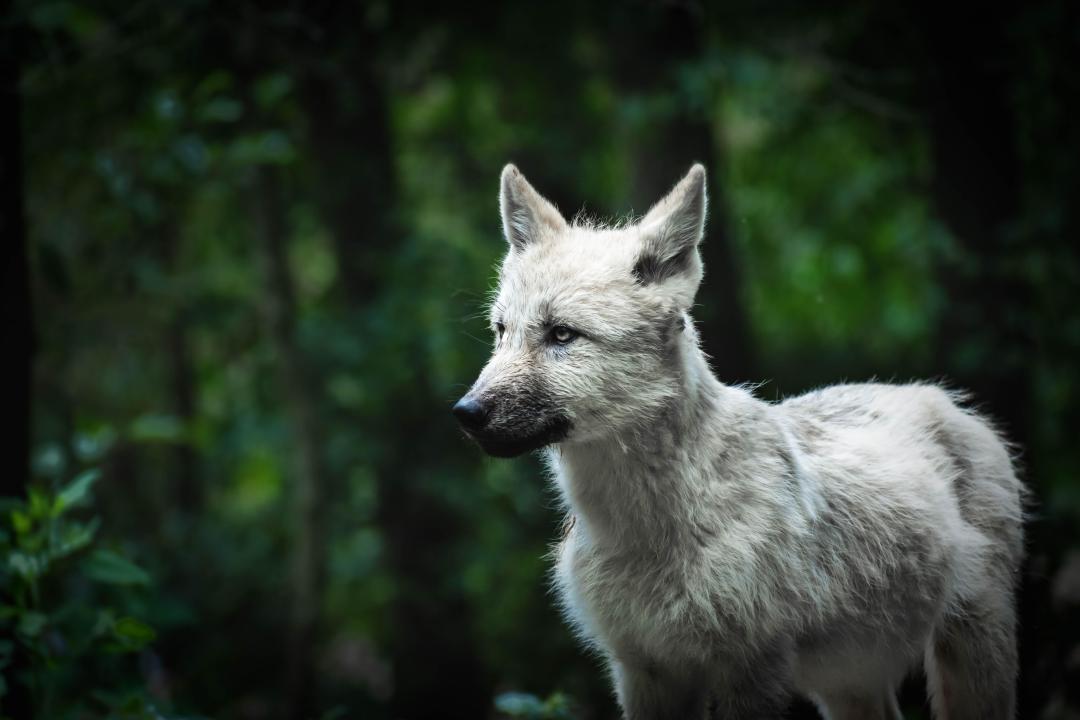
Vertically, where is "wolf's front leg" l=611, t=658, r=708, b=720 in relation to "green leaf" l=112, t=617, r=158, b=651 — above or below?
below

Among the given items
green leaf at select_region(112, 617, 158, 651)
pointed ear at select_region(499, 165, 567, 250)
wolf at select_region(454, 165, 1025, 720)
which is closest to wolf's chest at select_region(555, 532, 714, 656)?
wolf at select_region(454, 165, 1025, 720)

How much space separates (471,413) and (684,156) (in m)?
6.33

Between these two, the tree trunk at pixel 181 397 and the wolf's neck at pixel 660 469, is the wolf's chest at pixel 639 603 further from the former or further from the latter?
the tree trunk at pixel 181 397

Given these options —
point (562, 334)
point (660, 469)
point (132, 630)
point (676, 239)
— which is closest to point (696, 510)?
point (660, 469)

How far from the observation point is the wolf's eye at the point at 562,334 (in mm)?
3740

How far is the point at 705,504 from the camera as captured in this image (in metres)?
3.64

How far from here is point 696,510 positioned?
12.0 feet

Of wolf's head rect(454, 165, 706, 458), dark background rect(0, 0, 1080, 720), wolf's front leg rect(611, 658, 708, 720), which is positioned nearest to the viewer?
wolf's head rect(454, 165, 706, 458)

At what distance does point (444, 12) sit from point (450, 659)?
6166 mm

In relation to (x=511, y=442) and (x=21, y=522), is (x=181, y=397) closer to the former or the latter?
(x=21, y=522)

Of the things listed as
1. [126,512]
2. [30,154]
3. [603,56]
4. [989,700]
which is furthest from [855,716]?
[126,512]

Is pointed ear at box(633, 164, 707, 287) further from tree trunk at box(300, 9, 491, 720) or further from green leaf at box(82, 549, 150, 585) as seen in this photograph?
tree trunk at box(300, 9, 491, 720)

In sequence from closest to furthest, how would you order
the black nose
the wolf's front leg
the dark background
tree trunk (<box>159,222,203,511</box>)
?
the black nose < the wolf's front leg < the dark background < tree trunk (<box>159,222,203,511</box>)

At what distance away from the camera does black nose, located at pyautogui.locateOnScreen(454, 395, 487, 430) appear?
3.48 m
